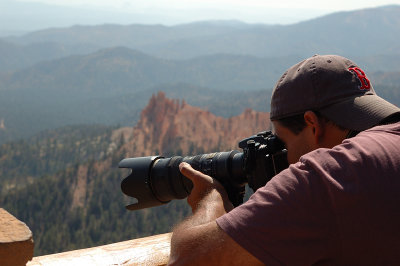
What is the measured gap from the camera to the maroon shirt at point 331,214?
55.8 inches

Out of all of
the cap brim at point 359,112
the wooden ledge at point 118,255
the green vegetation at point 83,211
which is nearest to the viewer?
the cap brim at point 359,112

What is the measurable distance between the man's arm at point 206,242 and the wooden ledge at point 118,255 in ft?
1.69

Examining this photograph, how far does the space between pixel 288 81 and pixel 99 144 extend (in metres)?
108

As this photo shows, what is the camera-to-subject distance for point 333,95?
181 cm

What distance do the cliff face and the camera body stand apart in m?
75.7

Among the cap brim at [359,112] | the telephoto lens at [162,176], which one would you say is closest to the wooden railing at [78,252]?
the telephoto lens at [162,176]

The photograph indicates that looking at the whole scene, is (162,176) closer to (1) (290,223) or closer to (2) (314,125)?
(2) (314,125)

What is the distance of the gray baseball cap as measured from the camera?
5.80ft

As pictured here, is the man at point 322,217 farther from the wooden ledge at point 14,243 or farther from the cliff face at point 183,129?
the cliff face at point 183,129

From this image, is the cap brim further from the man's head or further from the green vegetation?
the green vegetation

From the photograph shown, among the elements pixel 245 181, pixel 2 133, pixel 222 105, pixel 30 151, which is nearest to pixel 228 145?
pixel 30 151

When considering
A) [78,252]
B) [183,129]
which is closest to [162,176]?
[78,252]

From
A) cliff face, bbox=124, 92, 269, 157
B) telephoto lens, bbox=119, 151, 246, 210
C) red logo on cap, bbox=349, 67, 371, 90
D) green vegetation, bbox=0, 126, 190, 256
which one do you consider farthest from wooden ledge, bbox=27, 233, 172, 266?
cliff face, bbox=124, 92, 269, 157

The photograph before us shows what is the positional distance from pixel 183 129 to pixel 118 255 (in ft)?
280
